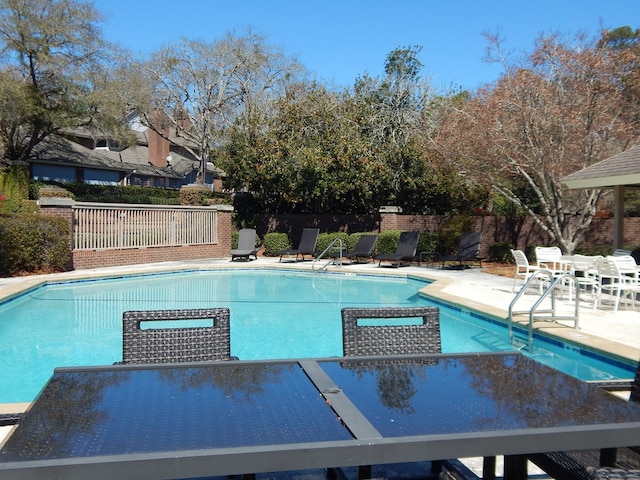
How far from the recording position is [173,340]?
320 cm

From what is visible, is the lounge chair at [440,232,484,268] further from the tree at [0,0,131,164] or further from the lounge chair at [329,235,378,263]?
the tree at [0,0,131,164]

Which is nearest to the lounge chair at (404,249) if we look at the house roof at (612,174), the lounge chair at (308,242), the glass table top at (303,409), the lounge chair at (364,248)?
the lounge chair at (364,248)

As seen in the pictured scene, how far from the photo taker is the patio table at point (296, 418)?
1.63 m

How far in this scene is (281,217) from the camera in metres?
20.8

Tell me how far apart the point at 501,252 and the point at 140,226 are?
10.5 meters

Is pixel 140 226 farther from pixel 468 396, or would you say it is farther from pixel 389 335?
pixel 468 396

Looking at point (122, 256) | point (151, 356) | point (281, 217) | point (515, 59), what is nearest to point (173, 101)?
point (281, 217)

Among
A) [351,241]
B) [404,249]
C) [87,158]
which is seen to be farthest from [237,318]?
[87,158]

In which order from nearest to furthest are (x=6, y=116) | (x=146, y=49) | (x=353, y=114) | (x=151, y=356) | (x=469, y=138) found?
(x=151, y=356) < (x=469, y=138) < (x=353, y=114) < (x=6, y=116) < (x=146, y=49)

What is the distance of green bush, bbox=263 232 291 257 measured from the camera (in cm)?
1961

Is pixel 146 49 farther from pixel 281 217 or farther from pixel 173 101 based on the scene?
pixel 281 217

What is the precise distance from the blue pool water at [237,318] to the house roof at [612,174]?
3976 mm

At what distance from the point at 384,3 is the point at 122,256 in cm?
1043

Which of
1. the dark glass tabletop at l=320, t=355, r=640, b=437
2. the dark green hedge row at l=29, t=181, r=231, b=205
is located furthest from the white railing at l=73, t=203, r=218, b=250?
the dark glass tabletop at l=320, t=355, r=640, b=437
